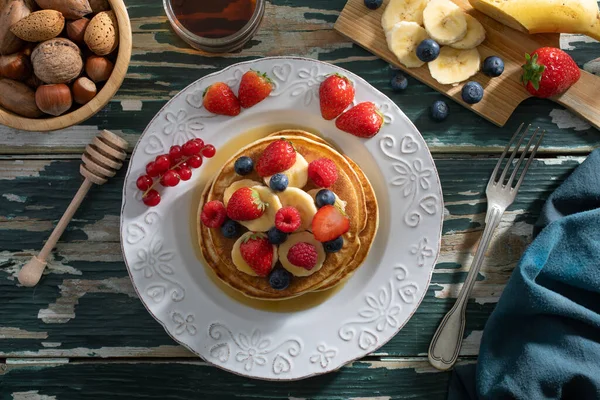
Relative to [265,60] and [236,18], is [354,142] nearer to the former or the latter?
[265,60]

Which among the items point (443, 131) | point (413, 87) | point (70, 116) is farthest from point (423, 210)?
point (70, 116)

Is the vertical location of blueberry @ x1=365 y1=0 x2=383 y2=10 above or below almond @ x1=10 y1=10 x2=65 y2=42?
above

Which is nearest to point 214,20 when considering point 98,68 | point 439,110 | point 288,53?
point 288,53

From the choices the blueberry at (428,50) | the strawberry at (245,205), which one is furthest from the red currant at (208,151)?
the blueberry at (428,50)

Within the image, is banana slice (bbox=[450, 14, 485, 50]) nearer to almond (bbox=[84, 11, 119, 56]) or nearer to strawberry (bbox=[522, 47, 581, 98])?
strawberry (bbox=[522, 47, 581, 98])

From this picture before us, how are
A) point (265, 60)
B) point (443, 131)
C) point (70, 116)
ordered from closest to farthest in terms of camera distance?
point (70, 116) → point (265, 60) → point (443, 131)

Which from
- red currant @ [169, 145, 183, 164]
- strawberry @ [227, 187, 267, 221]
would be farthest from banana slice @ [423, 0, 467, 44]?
red currant @ [169, 145, 183, 164]
